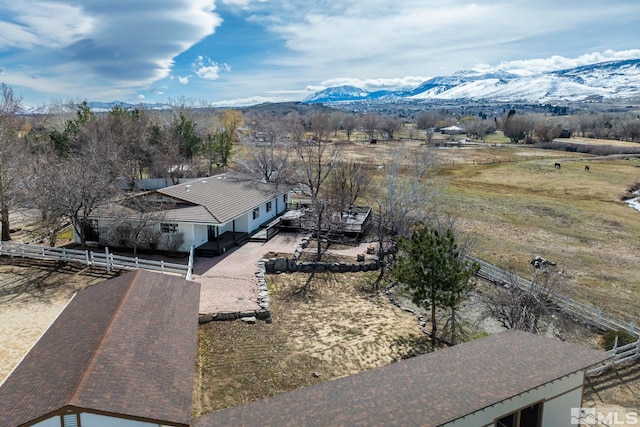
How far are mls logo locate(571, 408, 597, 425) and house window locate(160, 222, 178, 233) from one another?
21.7 meters

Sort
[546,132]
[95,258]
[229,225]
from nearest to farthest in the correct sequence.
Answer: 1. [95,258]
2. [229,225]
3. [546,132]

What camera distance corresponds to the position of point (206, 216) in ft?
86.9

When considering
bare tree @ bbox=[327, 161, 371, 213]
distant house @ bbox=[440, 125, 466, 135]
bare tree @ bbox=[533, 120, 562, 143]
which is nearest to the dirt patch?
bare tree @ bbox=[327, 161, 371, 213]

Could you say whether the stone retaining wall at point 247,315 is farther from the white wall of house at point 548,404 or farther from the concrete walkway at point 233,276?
the white wall of house at point 548,404

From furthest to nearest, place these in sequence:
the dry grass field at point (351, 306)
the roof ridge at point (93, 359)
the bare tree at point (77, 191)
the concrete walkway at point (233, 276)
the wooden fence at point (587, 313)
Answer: the bare tree at point (77, 191) < the concrete walkway at point (233, 276) < the wooden fence at point (587, 313) < the dry grass field at point (351, 306) < the roof ridge at point (93, 359)

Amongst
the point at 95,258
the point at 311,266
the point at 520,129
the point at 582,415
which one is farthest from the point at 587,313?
the point at 520,129

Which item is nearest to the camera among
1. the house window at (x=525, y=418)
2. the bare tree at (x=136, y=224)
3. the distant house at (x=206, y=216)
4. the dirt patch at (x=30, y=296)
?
the house window at (x=525, y=418)

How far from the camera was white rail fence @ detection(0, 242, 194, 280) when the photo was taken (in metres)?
22.5

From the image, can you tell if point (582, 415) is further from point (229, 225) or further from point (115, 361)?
point (229, 225)

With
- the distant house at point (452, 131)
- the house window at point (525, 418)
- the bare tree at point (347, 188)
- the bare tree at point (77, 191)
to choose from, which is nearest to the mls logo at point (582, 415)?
the house window at point (525, 418)

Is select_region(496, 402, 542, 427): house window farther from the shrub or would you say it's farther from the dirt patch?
the dirt patch

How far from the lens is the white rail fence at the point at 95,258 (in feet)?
74.0

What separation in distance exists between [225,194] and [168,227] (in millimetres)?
5800

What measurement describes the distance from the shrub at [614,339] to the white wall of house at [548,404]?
7855 mm
